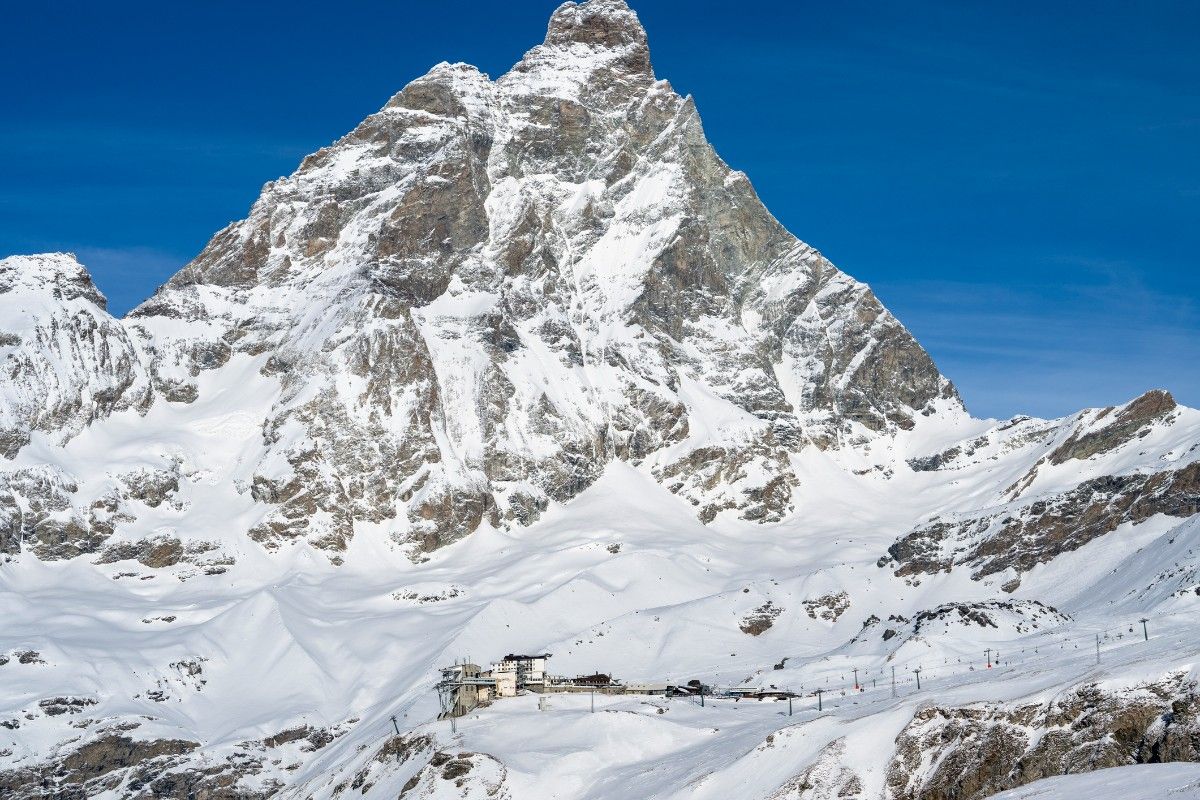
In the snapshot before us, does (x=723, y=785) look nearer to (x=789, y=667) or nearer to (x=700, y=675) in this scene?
(x=789, y=667)

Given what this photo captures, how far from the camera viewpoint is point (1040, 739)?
274 feet

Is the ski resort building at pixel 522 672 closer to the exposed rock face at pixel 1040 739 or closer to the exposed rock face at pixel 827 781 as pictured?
the exposed rock face at pixel 827 781

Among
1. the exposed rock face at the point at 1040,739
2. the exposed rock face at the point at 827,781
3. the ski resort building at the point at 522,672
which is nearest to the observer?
the exposed rock face at the point at 1040,739

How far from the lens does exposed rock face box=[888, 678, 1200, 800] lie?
77312 mm

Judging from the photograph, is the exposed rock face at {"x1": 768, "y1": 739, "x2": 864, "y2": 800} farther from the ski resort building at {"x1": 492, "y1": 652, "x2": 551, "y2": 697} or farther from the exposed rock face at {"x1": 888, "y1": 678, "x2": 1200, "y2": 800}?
the ski resort building at {"x1": 492, "y1": 652, "x2": 551, "y2": 697}

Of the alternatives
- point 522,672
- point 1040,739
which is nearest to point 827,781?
point 1040,739

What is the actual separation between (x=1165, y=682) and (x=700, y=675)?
114 m

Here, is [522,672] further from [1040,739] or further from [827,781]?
[1040,739]

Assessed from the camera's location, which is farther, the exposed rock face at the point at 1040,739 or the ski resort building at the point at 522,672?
the ski resort building at the point at 522,672

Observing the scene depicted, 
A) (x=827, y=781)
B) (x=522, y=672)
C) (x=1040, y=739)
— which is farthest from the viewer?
(x=522, y=672)

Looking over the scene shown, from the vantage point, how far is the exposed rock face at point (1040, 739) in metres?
77.3

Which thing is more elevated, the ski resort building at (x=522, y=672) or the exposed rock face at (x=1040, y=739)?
the ski resort building at (x=522, y=672)

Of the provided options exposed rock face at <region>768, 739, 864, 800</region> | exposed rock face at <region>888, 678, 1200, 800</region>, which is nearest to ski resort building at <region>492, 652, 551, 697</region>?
exposed rock face at <region>768, 739, 864, 800</region>

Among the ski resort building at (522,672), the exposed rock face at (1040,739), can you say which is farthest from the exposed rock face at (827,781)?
the ski resort building at (522,672)
